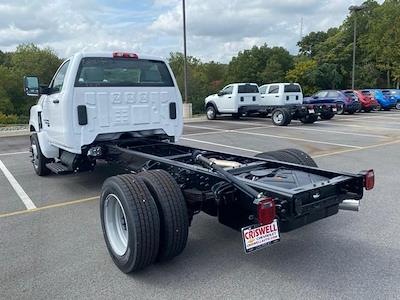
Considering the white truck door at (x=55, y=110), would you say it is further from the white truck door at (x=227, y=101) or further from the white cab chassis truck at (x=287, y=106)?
the white truck door at (x=227, y=101)

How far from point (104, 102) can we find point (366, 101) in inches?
960

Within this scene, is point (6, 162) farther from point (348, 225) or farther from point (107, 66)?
point (348, 225)

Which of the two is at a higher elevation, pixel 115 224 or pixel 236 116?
pixel 236 116

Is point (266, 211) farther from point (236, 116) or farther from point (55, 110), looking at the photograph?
point (236, 116)

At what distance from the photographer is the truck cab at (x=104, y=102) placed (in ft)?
19.5

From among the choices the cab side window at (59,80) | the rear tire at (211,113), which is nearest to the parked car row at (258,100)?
the rear tire at (211,113)

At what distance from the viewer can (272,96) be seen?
20688 mm

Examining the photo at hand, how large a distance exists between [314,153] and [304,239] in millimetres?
6036

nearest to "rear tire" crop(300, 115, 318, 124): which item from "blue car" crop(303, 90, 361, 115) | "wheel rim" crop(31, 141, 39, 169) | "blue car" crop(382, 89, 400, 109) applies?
"blue car" crop(303, 90, 361, 115)

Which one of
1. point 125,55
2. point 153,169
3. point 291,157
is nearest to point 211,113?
point 125,55

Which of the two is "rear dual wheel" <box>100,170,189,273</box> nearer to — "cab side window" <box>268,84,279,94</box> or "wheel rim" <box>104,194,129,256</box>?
"wheel rim" <box>104,194,129,256</box>

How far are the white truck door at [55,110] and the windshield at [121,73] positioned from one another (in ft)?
1.35

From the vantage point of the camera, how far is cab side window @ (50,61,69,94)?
6.36 metres

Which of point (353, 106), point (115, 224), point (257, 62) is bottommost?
point (115, 224)
